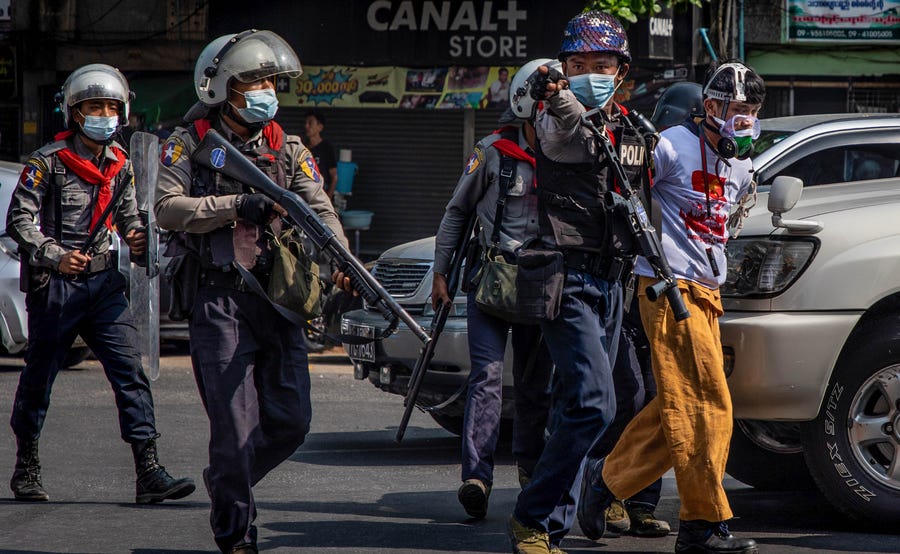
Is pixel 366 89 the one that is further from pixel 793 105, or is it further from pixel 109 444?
pixel 109 444

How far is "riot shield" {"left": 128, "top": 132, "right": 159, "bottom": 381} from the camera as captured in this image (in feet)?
19.9

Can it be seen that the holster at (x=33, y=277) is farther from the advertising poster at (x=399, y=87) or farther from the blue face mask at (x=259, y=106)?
the advertising poster at (x=399, y=87)

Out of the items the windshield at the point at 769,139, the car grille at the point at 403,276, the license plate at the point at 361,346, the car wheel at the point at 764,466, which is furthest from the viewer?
the car grille at the point at 403,276

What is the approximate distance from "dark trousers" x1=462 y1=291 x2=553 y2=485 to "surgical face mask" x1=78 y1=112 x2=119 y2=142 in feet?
6.18

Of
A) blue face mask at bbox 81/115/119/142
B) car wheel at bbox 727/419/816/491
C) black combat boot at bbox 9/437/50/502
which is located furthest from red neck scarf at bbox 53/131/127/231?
car wheel at bbox 727/419/816/491

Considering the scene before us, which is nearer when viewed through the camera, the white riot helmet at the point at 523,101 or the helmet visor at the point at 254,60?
the helmet visor at the point at 254,60

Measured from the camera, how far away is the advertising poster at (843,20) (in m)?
17.6

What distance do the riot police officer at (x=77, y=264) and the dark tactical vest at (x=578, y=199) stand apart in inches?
96.8

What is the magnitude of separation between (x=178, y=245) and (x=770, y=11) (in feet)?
45.0

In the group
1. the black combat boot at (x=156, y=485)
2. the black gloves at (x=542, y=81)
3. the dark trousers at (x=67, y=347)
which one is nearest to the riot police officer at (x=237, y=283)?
the black gloves at (x=542, y=81)

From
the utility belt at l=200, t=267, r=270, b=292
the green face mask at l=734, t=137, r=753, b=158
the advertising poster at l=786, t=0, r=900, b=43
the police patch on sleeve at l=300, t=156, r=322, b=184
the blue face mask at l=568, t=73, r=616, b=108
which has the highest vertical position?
the advertising poster at l=786, t=0, r=900, b=43

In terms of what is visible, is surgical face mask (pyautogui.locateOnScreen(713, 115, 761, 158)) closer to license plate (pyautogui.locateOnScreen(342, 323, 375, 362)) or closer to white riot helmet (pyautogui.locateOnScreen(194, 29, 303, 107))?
white riot helmet (pyautogui.locateOnScreen(194, 29, 303, 107))

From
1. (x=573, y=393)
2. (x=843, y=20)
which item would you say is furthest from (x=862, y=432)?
(x=843, y=20)

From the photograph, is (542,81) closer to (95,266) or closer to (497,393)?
(497,393)
